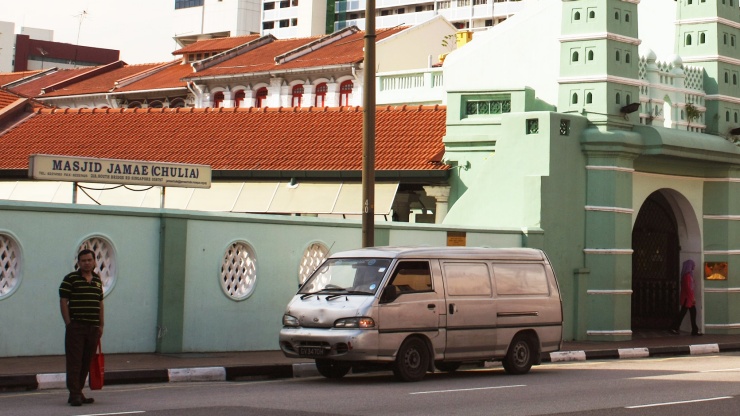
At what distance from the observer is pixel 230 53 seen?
6381 cm

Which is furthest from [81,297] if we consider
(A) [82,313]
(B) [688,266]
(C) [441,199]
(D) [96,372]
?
(B) [688,266]

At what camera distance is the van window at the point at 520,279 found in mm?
18500

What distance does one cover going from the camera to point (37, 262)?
17.5 meters

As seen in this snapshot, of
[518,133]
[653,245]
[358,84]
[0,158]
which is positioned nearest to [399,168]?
[518,133]

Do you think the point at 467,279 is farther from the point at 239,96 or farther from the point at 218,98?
the point at 218,98

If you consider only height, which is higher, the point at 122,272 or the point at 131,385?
the point at 122,272

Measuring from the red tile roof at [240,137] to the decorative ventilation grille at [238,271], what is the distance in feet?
29.6

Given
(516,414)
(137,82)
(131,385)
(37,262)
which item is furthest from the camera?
(137,82)

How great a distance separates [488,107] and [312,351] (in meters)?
12.9

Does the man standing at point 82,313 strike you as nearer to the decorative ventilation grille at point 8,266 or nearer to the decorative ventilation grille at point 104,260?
the decorative ventilation grille at point 8,266

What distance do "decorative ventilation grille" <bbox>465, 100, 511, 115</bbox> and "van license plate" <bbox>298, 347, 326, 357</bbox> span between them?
12.5 m

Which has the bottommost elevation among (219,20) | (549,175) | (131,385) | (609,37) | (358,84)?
(131,385)

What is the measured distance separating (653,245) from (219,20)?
7516 cm

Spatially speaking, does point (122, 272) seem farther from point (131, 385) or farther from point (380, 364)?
point (380, 364)
